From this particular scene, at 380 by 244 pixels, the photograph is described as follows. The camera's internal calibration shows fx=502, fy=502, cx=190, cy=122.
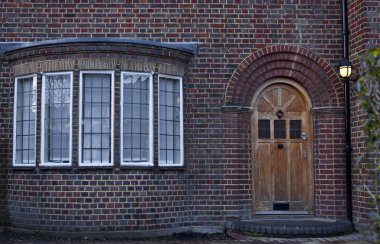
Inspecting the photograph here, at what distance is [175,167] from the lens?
1043 cm

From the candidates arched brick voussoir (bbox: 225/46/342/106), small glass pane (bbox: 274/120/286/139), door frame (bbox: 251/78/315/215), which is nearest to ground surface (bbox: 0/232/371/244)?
door frame (bbox: 251/78/315/215)

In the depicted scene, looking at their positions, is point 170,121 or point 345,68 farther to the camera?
point 170,121

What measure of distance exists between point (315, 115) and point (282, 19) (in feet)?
7.42

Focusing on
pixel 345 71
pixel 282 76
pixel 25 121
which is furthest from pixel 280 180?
pixel 25 121

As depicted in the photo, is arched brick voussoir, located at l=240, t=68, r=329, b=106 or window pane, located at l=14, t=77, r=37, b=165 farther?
arched brick voussoir, located at l=240, t=68, r=329, b=106

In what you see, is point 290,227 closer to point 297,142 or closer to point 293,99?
point 297,142

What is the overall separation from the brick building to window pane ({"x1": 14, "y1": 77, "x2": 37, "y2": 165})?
0.08 feet

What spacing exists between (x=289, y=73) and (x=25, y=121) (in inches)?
229

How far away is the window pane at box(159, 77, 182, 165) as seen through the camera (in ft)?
34.5

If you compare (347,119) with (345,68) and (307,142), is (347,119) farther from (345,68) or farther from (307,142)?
(345,68)

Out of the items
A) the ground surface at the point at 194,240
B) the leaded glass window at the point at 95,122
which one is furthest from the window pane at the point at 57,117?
the ground surface at the point at 194,240

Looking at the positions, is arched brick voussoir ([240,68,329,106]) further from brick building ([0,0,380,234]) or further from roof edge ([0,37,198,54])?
roof edge ([0,37,198,54])

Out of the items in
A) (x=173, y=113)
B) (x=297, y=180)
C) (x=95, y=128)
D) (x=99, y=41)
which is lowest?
(x=297, y=180)

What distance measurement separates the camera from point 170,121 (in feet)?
35.0
